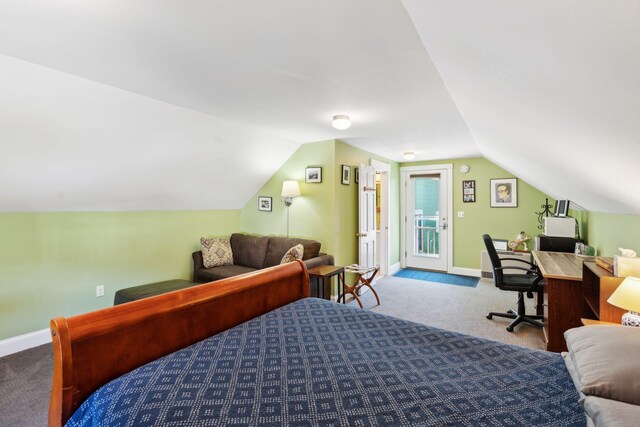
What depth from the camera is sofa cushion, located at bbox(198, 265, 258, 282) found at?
3898 millimetres

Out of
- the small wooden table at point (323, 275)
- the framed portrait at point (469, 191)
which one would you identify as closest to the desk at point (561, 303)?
the small wooden table at point (323, 275)

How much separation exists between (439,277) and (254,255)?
11.0 ft

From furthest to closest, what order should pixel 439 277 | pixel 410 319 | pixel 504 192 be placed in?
pixel 439 277 < pixel 504 192 < pixel 410 319

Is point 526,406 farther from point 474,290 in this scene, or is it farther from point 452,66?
point 474,290

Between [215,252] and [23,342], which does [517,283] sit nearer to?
[215,252]

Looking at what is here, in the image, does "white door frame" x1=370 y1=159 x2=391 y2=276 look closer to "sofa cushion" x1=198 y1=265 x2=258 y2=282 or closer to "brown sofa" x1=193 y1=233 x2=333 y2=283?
"brown sofa" x1=193 y1=233 x2=333 y2=283

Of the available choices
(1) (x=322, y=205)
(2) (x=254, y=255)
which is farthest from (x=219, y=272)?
(1) (x=322, y=205)

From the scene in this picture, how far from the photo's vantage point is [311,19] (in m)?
1.49

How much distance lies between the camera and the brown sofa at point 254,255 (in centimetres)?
387

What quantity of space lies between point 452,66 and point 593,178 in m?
1.35

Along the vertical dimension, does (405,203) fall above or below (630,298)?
above

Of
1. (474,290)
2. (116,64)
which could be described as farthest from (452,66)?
(474,290)

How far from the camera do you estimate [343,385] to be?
1.18m

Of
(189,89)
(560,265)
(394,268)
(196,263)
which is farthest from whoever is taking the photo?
(394,268)
